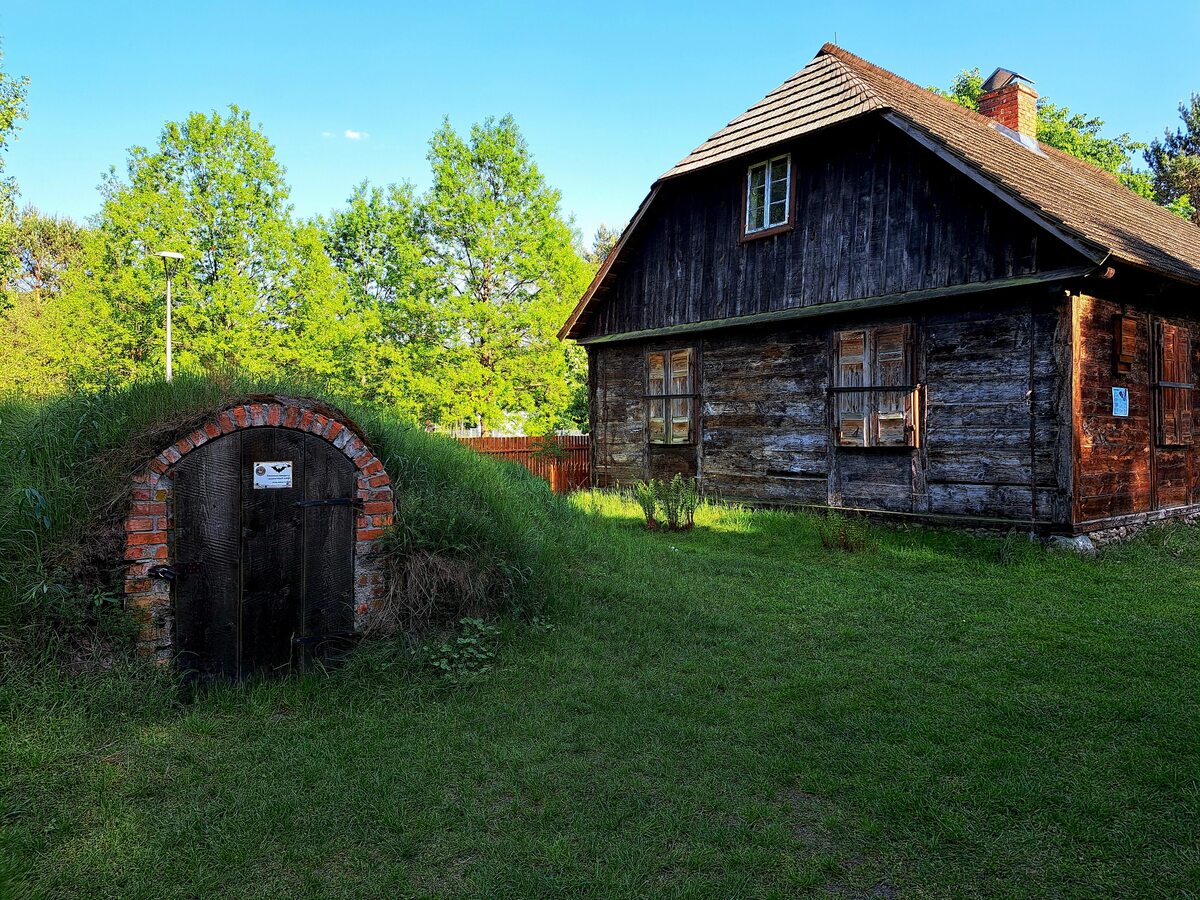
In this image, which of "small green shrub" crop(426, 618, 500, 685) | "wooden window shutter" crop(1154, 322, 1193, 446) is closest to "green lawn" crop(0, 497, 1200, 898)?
"small green shrub" crop(426, 618, 500, 685)

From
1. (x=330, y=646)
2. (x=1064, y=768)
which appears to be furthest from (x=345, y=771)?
(x=1064, y=768)

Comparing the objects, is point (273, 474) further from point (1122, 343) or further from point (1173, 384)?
Answer: point (1173, 384)

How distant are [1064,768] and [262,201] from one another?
2321 cm

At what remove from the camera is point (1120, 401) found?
9.98 metres

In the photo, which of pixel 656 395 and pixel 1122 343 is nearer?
pixel 1122 343

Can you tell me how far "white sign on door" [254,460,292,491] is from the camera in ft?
16.1

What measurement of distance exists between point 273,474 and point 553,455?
41.8 feet

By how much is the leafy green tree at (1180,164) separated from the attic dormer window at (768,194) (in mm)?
26853

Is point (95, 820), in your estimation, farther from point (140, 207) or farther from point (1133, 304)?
point (140, 207)

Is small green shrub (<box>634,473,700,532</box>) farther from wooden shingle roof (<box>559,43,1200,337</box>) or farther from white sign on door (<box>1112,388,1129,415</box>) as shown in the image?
white sign on door (<box>1112,388,1129,415</box>)

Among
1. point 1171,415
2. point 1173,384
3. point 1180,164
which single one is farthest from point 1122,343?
point 1180,164

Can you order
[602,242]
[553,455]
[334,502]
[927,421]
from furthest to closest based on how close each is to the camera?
[602,242]
[553,455]
[927,421]
[334,502]

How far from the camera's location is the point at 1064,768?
3750mm

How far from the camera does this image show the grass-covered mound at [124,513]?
177 inches
